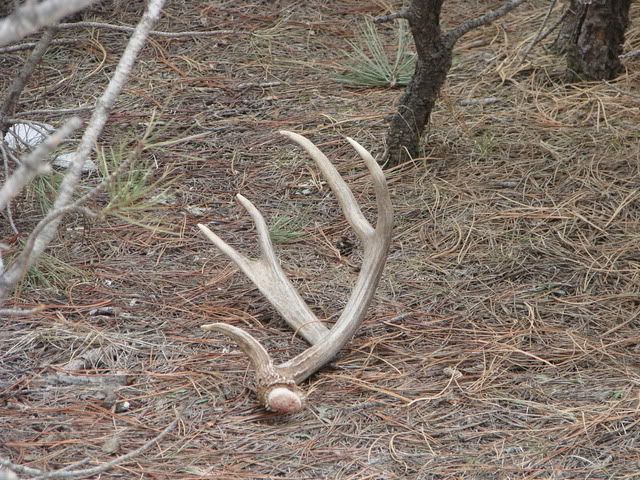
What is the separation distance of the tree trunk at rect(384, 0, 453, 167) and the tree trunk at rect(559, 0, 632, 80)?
1.03m

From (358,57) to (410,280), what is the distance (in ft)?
6.82

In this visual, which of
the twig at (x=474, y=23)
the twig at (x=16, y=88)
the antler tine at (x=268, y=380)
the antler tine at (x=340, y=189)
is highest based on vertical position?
the twig at (x=16, y=88)

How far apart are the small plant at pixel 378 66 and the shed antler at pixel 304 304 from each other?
1.92 meters

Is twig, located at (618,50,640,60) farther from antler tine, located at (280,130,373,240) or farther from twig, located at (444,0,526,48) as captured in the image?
antler tine, located at (280,130,373,240)

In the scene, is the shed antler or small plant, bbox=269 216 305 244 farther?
small plant, bbox=269 216 305 244

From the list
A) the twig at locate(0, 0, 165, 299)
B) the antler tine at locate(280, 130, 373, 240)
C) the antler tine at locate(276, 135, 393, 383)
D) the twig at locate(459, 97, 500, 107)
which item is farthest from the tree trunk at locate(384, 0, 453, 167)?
the twig at locate(0, 0, 165, 299)

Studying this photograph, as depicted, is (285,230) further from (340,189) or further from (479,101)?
(479,101)

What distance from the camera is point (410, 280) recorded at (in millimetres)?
3861

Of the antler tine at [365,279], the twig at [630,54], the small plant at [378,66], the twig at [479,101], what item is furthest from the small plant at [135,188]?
the twig at [630,54]

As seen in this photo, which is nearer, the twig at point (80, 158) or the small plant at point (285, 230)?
the twig at point (80, 158)

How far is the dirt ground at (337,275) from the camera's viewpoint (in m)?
2.90

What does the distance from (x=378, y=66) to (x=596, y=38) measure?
1130mm

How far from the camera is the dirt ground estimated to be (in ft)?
9.53

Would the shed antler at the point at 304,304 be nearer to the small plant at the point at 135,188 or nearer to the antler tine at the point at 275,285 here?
the antler tine at the point at 275,285
